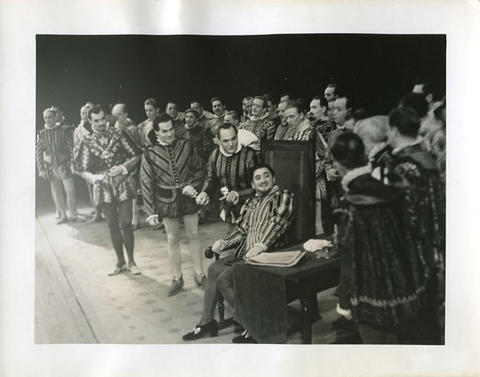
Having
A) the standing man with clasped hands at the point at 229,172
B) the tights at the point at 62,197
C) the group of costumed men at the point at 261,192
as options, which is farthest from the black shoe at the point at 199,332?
the tights at the point at 62,197

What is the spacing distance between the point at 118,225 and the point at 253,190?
0.95 feet

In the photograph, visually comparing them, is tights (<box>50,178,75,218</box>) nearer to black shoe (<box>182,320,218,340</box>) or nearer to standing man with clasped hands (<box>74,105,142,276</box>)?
standing man with clasped hands (<box>74,105,142,276</box>)

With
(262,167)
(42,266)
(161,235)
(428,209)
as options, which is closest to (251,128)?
(262,167)

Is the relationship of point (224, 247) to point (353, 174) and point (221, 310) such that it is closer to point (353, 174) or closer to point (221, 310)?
point (221, 310)

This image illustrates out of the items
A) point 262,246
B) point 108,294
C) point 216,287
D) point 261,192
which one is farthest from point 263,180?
point 108,294

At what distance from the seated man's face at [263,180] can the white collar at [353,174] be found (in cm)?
15

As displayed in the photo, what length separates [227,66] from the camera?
95cm

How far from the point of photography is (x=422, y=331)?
938 mm

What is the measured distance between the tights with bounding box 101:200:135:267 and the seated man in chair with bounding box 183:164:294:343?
0.58ft

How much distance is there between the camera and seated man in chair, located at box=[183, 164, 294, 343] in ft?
3.12

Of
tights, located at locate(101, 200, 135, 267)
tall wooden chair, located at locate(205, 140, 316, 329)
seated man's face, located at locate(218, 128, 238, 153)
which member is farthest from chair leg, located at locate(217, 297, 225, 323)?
seated man's face, located at locate(218, 128, 238, 153)

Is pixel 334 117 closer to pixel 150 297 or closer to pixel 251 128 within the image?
pixel 251 128

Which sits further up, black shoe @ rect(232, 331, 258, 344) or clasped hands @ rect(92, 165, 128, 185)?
clasped hands @ rect(92, 165, 128, 185)

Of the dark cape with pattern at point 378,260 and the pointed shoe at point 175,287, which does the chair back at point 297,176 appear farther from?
the pointed shoe at point 175,287
